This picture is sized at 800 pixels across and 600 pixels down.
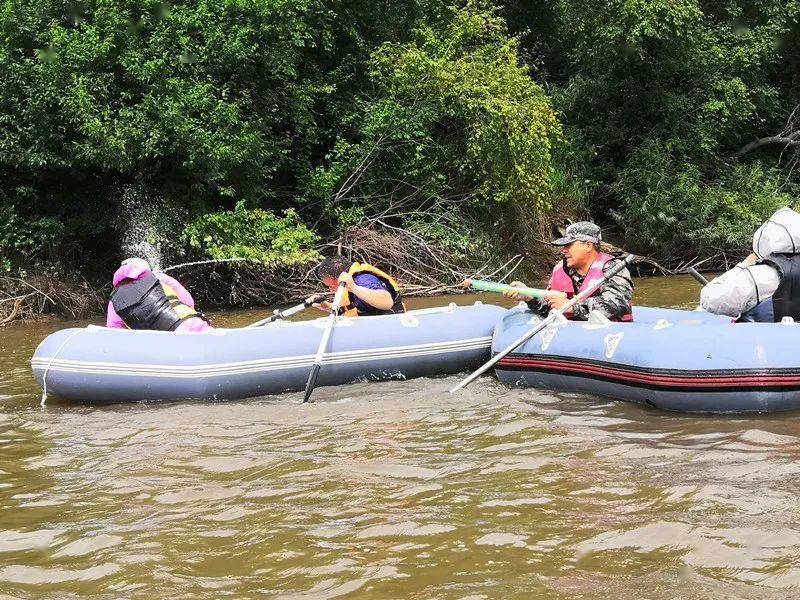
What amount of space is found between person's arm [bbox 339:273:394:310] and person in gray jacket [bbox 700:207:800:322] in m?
2.25

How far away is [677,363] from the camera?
4.17 meters

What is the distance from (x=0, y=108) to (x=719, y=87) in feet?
35.0

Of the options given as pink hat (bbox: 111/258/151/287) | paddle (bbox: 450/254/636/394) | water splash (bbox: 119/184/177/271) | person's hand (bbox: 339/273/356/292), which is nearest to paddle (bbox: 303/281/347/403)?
person's hand (bbox: 339/273/356/292)

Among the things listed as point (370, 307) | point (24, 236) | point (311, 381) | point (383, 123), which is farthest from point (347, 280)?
point (24, 236)

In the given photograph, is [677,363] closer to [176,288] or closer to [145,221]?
[176,288]

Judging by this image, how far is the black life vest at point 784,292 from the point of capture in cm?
429

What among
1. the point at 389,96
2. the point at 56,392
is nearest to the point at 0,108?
the point at 389,96

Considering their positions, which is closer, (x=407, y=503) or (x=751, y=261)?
(x=407, y=503)

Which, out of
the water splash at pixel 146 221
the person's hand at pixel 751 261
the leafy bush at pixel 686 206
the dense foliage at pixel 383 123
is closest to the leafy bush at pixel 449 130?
the dense foliage at pixel 383 123

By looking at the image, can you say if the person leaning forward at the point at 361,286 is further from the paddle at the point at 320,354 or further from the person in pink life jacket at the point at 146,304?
the person in pink life jacket at the point at 146,304

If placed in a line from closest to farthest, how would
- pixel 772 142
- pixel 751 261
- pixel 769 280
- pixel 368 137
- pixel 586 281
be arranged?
pixel 769 280 < pixel 751 261 < pixel 586 281 < pixel 368 137 < pixel 772 142

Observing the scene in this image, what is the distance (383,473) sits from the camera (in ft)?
11.1

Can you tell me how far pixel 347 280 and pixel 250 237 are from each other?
15.7 feet

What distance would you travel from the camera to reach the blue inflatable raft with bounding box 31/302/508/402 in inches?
199
